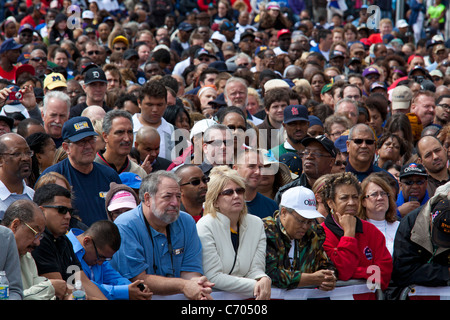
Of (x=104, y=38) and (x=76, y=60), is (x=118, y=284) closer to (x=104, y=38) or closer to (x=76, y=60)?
(x=76, y=60)

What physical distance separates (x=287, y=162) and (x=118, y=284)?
2883 mm

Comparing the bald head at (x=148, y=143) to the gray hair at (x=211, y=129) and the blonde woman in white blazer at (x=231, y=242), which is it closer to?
the gray hair at (x=211, y=129)

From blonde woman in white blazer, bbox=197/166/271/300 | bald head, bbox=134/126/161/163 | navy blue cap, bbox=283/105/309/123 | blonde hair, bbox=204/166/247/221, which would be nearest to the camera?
blonde woman in white blazer, bbox=197/166/271/300

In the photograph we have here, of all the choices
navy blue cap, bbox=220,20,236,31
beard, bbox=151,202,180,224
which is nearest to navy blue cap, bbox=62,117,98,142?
beard, bbox=151,202,180,224

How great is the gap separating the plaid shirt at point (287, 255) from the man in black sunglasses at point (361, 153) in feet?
7.24

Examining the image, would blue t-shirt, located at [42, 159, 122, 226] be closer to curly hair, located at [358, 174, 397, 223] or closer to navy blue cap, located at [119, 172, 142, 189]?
navy blue cap, located at [119, 172, 142, 189]

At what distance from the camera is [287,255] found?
589 cm

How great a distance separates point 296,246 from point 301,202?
0.36 metres

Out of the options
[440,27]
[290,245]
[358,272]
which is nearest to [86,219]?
[290,245]

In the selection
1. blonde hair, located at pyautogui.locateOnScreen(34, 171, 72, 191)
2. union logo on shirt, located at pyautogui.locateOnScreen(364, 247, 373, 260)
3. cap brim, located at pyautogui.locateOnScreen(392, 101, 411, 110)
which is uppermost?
blonde hair, located at pyautogui.locateOnScreen(34, 171, 72, 191)

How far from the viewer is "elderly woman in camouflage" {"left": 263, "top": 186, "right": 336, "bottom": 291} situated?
579 cm

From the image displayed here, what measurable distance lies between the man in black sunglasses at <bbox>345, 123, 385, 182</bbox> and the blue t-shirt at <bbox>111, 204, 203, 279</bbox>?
2894 mm

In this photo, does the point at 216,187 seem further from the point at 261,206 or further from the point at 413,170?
the point at 413,170

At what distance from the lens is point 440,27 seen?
21.9 meters
